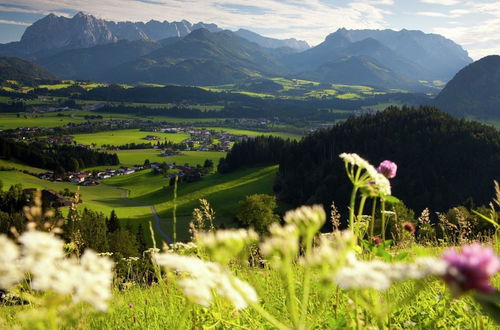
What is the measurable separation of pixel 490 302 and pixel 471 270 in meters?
0.15

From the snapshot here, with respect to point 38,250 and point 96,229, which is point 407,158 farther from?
point 38,250

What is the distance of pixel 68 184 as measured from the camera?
527 ft

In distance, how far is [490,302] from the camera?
62.4 inches

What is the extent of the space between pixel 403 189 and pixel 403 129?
33413 mm

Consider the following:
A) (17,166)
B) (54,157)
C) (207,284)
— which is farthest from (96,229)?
(54,157)

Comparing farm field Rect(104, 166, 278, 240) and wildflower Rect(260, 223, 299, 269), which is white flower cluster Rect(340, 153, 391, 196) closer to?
wildflower Rect(260, 223, 299, 269)

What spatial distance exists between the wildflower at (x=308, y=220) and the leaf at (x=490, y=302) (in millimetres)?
881

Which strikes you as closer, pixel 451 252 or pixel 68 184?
pixel 451 252

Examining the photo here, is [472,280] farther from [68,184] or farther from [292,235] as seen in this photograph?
[68,184]

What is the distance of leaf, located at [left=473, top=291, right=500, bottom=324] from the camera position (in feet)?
5.13

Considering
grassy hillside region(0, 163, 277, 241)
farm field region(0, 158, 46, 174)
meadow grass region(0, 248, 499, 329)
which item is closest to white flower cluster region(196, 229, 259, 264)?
meadow grass region(0, 248, 499, 329)

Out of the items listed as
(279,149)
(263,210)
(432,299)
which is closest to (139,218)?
(263,210)

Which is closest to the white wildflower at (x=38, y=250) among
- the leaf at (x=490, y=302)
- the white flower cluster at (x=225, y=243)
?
the white flower cluster at (x=225, y=243)

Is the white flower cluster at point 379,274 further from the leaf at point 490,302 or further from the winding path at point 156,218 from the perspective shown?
the winding path at point 156,218
